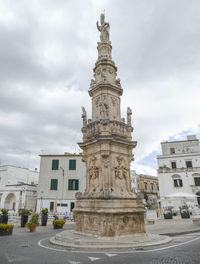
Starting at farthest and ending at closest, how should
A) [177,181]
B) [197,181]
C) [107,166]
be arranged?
[177,181] < [197,181] < [107,166]

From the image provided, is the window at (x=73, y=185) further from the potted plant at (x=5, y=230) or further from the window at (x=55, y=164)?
the potted plant at (x=5, y=230)

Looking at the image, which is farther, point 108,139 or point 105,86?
point 105,86

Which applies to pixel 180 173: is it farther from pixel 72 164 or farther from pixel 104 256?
pixel 104 256

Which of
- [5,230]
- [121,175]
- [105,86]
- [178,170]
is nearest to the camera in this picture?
[121,175]

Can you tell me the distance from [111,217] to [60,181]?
2152 cm

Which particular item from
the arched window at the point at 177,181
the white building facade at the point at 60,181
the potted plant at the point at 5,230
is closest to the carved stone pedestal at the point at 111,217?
the potted plant at the point at 5,230

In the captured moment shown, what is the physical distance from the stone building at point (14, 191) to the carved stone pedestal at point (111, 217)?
66.4 ft

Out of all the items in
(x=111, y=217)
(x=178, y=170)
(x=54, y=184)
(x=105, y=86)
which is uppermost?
(x=105, y=86)

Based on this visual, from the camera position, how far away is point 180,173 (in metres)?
33.8

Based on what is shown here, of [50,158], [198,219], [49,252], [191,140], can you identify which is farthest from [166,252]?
[191,140]

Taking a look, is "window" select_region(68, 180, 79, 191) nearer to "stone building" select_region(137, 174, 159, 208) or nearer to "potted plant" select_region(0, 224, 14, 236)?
"potted plant" select_region(0, 224, 14, 236)

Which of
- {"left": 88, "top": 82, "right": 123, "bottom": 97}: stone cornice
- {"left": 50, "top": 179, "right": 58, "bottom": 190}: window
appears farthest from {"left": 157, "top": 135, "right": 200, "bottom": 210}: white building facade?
{"left": 88, "top": 82, "right": 123, "bottom": 97}: stone cornice

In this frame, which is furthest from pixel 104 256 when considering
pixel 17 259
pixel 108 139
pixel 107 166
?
pixel 108 139

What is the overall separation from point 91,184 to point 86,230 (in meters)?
2.42
